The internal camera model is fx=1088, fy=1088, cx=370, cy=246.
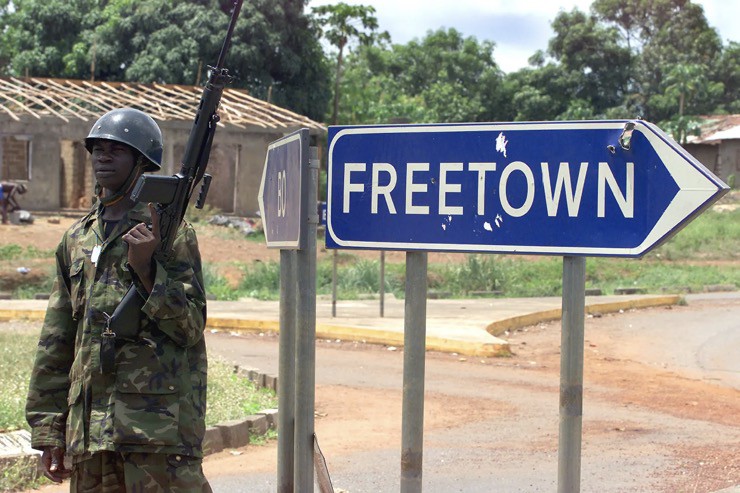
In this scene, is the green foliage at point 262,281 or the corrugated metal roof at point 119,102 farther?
the corrugated metal roof at point 119,102

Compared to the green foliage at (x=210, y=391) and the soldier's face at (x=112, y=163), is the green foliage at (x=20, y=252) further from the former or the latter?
the soldier's face at (x=112, y=163)

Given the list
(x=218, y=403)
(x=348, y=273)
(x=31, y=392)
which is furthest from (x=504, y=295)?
(x=31, y=392)

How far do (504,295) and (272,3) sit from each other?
698 inches

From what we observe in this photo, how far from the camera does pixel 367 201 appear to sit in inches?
129

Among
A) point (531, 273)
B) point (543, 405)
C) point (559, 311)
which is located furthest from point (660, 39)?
point (543, 405)

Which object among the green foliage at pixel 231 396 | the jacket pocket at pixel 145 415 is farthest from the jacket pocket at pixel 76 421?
the green foliage at pixel 231 396

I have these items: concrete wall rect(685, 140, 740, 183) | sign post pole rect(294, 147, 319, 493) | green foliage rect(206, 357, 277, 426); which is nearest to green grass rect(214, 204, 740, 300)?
green foliage rect(206, 357, 277, 426)

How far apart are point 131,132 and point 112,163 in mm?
117

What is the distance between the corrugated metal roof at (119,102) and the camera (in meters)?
26.5

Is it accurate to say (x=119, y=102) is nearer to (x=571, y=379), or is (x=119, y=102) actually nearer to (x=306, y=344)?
(x=306, y=344)

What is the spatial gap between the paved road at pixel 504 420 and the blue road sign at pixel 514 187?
2.98 meters

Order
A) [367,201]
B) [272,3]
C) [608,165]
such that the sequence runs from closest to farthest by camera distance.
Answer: [608,165]
[367,201]
[272,3]

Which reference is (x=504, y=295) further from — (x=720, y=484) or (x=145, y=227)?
(x=145, y=227)

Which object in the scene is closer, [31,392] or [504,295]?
[31,392]
